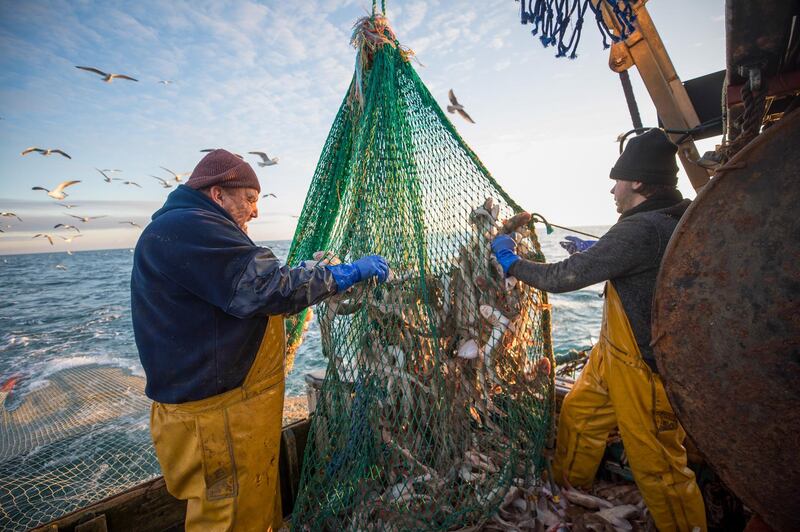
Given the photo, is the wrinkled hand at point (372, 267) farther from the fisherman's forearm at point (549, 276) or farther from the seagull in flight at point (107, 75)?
the seagull in flight at point (107, 75)

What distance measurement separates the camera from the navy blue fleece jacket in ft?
5.63

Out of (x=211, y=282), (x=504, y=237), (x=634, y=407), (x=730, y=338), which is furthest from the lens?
(x=504, y=237)

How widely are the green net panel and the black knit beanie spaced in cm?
77

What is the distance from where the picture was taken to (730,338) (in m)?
1.09

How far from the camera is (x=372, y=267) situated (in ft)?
6.74

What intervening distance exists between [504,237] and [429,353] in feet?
3.17

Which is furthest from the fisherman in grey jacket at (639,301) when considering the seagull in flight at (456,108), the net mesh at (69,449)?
the net mesh at (69,449)

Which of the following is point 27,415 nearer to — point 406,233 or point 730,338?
point 406,233

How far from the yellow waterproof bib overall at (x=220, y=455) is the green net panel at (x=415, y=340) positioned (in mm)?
378

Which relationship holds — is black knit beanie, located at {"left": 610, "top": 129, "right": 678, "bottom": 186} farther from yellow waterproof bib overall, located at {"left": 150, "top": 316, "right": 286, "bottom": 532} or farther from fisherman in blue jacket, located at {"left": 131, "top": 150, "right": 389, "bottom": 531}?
yellow waterproof bib overall, located at {"left": 150, "top": 316, "right": 286, "bottom": 532}

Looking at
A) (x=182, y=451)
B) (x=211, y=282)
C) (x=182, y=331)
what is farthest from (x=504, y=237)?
(x=182, y=451)

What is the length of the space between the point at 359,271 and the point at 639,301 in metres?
1.71

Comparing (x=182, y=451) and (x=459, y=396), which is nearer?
(x=182, y=451)

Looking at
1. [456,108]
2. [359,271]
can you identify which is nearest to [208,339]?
[359,271]
